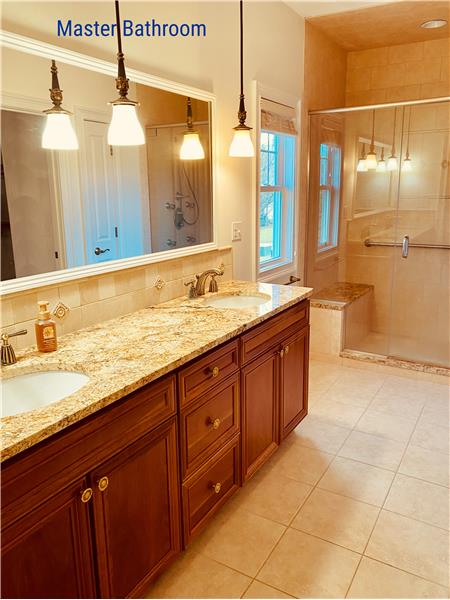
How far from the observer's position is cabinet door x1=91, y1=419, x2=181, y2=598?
1324 millimetres

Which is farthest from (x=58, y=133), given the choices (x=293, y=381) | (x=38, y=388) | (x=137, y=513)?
(x=293, y=381)

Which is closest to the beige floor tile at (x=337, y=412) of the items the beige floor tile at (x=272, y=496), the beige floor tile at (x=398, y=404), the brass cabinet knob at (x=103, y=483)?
the beige floor tile at (x=398, y=404)

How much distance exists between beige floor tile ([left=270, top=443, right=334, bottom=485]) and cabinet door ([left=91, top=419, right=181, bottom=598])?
86 centimetres

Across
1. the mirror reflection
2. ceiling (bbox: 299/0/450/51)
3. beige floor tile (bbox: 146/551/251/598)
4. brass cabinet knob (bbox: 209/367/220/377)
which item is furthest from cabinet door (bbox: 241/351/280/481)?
ceiling (bbox: 299/0/450/51)

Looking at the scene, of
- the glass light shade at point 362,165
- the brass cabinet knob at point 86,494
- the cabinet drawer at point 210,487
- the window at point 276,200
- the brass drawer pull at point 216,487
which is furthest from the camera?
the glass light shade at point 362,165

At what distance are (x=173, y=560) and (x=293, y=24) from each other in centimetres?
344

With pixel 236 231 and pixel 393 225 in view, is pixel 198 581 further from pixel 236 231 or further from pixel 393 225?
pixel 393 225

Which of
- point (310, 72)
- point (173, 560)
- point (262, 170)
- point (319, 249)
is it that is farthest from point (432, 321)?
point (173, 560)

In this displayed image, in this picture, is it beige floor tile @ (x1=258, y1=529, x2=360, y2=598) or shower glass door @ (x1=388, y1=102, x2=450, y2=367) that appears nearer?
beige floor tile @ (x1=258, y1=529, x2=360, y2=598)

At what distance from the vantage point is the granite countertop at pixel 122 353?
114 centimetres

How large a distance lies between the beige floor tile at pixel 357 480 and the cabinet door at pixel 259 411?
330 millimetres

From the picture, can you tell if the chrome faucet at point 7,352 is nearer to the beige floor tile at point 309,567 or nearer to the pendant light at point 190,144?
the beige floor tile at point 309,567

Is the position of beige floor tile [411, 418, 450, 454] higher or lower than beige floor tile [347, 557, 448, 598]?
higher

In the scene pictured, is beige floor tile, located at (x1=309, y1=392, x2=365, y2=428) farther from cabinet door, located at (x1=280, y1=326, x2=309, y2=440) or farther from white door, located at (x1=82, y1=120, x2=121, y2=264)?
white door, located at (x1=82, y1=120, x2=121, y2=264)
